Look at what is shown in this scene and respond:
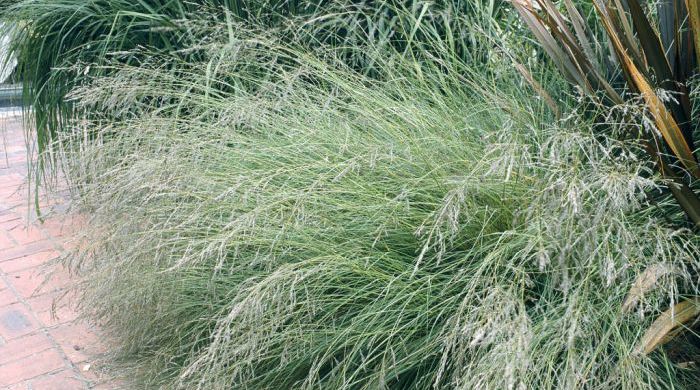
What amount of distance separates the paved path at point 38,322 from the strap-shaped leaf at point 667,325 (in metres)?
1.82

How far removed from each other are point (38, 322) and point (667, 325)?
2512mm

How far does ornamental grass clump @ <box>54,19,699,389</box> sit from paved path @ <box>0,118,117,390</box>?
177 mm

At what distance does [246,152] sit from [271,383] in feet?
2.44

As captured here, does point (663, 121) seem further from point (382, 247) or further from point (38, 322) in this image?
point (38, 322)

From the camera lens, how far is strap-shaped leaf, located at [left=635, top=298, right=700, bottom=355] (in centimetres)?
191

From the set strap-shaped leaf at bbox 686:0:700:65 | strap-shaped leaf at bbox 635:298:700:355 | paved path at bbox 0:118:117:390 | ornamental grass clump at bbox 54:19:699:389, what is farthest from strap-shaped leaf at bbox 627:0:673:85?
paved path at bbox 0:118:117:390

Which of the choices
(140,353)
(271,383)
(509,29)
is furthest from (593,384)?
(509,29)

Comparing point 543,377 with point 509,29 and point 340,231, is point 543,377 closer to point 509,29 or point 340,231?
point 340,231

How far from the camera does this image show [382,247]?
2.38 meters

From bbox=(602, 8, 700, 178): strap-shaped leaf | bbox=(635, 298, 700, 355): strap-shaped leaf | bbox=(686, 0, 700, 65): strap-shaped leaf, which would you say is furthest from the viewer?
bbox=(686, 0, 700, 65): strap-shaped leaf

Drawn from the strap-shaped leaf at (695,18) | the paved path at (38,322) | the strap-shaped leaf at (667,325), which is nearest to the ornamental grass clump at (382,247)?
the strap-shaped leaf at (667,325)

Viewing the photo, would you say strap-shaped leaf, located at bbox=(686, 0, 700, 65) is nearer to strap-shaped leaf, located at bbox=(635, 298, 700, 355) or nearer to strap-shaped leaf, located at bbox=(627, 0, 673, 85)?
strap-shaped leaf, located at bbox=(627, 0, 673, 85)

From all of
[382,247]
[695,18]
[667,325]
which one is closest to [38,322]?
[382,247]

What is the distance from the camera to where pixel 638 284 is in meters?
1.91
